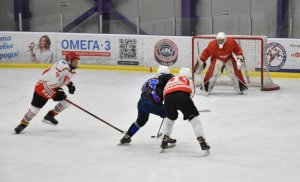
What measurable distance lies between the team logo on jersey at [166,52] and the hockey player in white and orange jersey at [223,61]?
2408mm

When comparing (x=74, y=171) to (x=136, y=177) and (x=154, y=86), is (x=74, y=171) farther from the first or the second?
(x=154, y=86)

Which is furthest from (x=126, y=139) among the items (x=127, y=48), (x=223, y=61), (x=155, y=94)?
(x=127, y=48)

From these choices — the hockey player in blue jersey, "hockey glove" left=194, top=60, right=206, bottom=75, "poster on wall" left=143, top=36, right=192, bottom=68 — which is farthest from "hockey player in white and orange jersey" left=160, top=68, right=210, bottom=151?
"poster on wall" left=143, top=36, right=192, bottom=68

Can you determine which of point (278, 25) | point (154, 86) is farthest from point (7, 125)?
point (278, 25)

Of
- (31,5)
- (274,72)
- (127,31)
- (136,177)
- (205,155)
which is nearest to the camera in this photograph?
(136,177)

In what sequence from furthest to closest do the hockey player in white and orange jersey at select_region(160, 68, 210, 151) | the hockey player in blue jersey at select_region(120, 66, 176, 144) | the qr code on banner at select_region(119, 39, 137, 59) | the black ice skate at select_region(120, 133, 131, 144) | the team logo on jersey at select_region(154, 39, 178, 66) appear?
the qr code on banner at select_region(119, 39, 137, 59) → the team logo on jersey at select_region(154, 39, 178, 66) → the black ice skate at select_region(120, 133, 131, 144) → the hockey player in blue jersey at select_region(120, 66, 176, 144) → the hockey player in white and orange jersey at select_region(160, 68, 210, 151)

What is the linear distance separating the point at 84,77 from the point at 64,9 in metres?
3.26

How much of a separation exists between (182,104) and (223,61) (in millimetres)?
4494

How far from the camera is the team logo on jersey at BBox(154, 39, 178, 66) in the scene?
14.1m

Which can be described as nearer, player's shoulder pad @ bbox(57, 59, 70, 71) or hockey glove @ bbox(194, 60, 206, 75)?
player's shoulder pad @ bbox(57, 59, 70, 71)

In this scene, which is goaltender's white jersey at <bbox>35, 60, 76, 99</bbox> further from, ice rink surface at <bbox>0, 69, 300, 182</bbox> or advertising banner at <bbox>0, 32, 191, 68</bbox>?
advertising banner at <bbox>0, 32, 191, 68</bbox>

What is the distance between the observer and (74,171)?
6859 millimetres

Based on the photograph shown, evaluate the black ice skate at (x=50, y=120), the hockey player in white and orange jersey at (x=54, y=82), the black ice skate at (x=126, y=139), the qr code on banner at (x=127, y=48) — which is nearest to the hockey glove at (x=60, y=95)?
the hockey player in white and orange jersey at (x=54, y=82)

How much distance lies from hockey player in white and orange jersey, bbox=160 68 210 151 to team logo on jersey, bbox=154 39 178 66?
6765 millimetres
